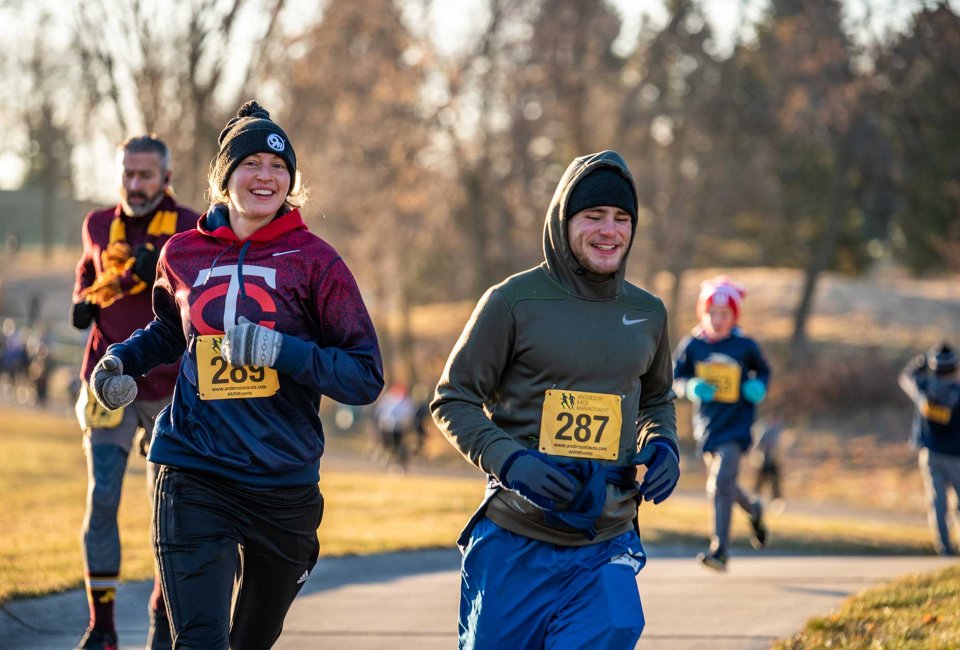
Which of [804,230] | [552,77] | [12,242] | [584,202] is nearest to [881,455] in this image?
[552,77]

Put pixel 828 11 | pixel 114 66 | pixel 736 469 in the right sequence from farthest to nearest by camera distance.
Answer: pixel 828 11 < pixel 114 66 < pixel 736 469

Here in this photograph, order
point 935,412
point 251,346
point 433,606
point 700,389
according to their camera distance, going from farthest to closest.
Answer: point 935,412 → point 700,389 → point 433,606 → point 251,346

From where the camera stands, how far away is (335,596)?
8523 mm

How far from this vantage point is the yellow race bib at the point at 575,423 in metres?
4.31

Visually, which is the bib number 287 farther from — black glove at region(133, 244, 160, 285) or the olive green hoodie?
black glove at region(133, 244, 160, 285)

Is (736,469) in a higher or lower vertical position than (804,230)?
lower

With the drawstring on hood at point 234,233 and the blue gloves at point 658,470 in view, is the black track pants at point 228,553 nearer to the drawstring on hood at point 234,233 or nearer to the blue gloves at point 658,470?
the drawstring on hood at point 234,233

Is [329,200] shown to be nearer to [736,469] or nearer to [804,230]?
[804,230]

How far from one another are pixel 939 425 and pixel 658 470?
9.97m

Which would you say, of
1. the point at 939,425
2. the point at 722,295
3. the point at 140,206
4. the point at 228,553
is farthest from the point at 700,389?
the point at 228,553

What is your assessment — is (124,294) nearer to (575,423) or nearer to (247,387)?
(247,387)

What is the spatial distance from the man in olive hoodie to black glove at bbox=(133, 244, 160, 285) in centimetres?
231

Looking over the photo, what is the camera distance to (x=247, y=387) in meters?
4.42

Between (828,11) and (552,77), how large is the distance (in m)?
7.32
